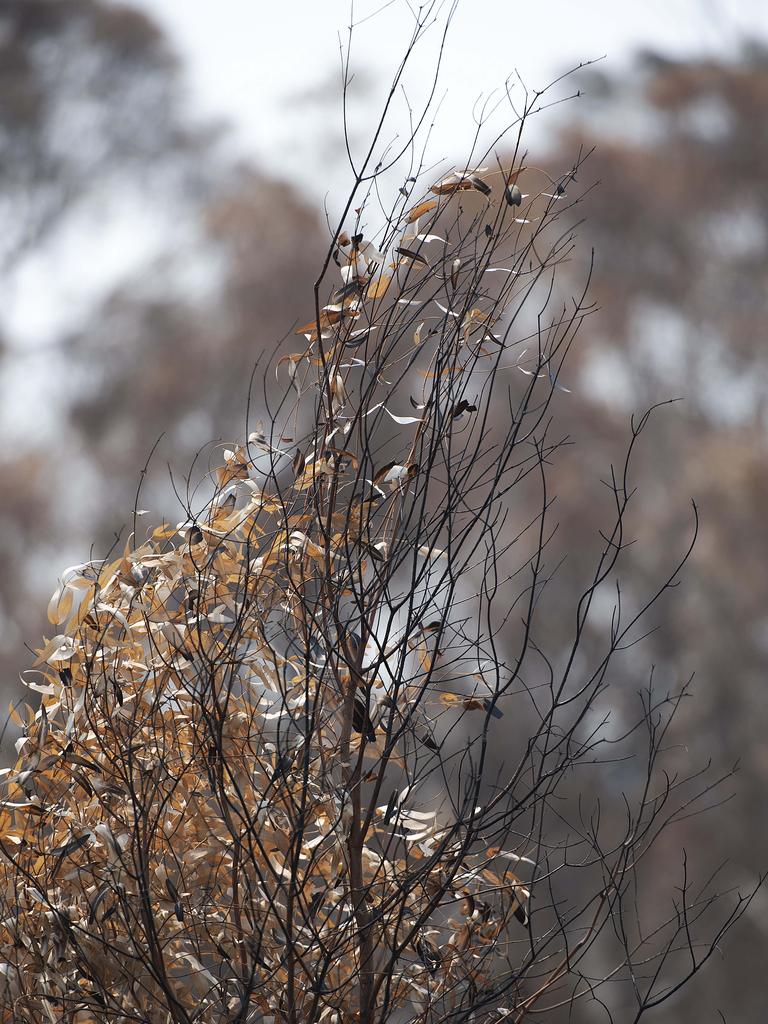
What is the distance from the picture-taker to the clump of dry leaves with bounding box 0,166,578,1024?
1848mm

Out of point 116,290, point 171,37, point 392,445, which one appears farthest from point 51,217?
point 392,445

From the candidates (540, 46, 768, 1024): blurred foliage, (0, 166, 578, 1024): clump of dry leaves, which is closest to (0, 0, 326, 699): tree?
(540, 46, 768, 1024): blurred foliage

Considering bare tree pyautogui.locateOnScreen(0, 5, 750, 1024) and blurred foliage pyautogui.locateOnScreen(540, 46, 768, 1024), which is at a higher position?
blurred foliage pyautogui.locateOnScreen(540, 46, 768, 1024)

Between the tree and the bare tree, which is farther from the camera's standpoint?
the tree

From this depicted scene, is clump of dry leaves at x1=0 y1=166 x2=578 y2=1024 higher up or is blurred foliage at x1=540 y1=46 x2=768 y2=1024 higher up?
blurred foliage at x1=540 y1=46 x2=768 y2=1024

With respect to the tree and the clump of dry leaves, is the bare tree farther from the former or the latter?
the tree

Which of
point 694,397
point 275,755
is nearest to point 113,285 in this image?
point 694,397

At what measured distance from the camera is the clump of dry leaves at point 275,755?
6.06ft

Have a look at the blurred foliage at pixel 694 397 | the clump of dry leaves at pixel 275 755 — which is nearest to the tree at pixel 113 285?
the blurred foliage at pixel 694 397

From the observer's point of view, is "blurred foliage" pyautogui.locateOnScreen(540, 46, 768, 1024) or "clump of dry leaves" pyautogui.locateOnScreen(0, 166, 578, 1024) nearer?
"clump of dry leaves" pyautogui.locateOnScreen(0, 166, 578, 1024)

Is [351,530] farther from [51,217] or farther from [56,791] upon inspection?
[51,217]

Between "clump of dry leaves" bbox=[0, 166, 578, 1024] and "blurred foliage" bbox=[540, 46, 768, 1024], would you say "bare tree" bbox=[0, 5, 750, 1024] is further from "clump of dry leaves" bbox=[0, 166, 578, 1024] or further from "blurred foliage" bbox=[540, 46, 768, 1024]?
"blurred foliage" bbox=[540, 46, 768, 1024]

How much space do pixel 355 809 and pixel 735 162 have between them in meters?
12.9

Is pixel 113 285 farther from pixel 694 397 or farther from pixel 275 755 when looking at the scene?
pixel 275 755
